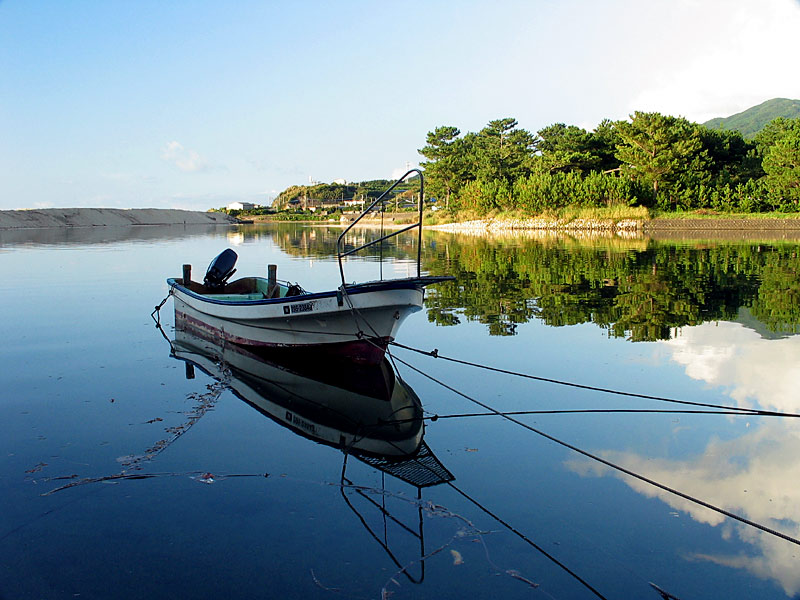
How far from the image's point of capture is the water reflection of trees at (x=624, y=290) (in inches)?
512

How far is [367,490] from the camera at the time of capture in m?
5.36

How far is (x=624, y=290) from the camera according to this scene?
16953mm

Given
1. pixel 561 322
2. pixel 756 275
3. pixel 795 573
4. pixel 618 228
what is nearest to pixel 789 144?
pixel 618 228

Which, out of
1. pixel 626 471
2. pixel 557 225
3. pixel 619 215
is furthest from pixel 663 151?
pixel 626 471

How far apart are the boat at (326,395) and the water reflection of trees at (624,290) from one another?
3.91 meters

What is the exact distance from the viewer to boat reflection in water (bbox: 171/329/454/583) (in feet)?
17.0

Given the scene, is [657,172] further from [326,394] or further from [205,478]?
[205,478]

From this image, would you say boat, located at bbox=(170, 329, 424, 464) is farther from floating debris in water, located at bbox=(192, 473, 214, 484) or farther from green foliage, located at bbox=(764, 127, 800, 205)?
green foliage, located at bbox=(764, 127, 800, 205)

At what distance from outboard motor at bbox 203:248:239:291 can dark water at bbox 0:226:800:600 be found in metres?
2.97

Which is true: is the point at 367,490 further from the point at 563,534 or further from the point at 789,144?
the point at 789,144

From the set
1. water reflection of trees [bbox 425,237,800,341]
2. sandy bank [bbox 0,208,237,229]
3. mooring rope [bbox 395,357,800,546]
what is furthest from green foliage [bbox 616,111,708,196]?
sandy bank [bbox 0,208,237,229]

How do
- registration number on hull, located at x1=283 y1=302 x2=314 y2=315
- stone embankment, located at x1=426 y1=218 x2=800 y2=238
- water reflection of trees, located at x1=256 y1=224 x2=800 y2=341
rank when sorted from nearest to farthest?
1. registration number on hull, located at x1=283 y1=302 x2=314 y2=315
2. water reflection of trees, located at x1=256 y1=224 x2=800 y2=341
3. stone embankment, located at x1=426 y1=218 x2=800 y2=238

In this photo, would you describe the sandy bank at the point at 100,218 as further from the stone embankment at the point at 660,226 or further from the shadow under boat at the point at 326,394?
the shadow under boat at the point at 326,394

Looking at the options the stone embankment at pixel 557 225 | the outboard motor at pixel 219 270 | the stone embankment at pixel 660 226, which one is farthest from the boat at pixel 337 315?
the stone embankment at pixel 557 225
